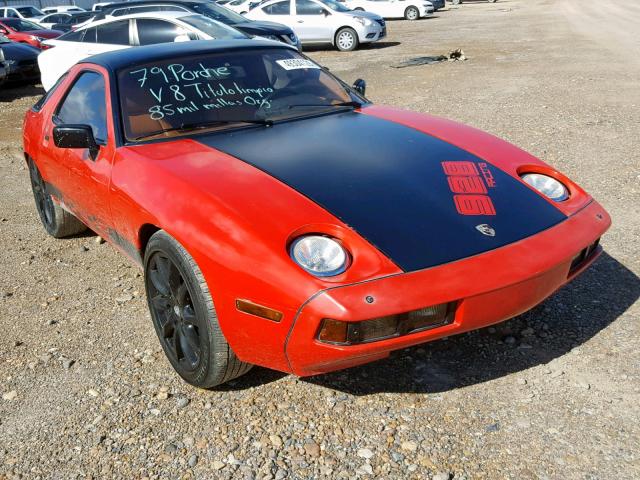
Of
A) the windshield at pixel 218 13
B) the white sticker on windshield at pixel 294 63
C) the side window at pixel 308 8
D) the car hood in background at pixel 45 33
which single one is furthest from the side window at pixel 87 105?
the car hood in background at pixel 45 33

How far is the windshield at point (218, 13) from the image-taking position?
1330 cm

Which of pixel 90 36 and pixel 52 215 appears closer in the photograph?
pixel 52 215

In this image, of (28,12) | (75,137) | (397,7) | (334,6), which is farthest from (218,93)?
(28,12)

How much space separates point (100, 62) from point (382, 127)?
1686 mm

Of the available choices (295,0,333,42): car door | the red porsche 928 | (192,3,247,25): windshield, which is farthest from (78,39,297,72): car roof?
(295,0,333,42): car door

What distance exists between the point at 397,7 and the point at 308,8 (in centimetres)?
1119

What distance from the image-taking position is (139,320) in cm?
357

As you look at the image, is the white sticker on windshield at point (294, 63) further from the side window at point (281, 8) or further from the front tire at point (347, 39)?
the side window at point (281, 8)

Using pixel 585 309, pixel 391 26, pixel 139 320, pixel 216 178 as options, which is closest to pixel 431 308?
pixel 216 178

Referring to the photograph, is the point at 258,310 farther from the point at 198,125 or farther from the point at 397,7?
the point at 397,7

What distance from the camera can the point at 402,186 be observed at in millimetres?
2834

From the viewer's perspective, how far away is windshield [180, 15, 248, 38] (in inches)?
413

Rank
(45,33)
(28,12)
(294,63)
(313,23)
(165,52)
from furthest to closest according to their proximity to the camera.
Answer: (28,12) < (45,33) < (313,23) < (294,63) < (165,52)

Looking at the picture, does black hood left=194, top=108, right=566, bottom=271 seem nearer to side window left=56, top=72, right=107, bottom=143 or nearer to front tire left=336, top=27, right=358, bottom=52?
side window left=56, top=72, right=107, bottom=143
